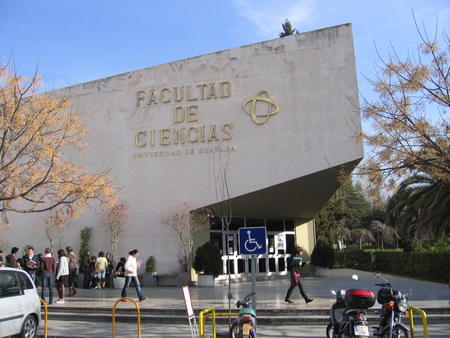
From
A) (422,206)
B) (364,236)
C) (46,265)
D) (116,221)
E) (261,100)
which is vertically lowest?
(46,265)

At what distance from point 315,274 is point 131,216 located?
11.1m

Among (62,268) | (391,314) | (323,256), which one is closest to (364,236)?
(323,256)

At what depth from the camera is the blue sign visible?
8.28 m

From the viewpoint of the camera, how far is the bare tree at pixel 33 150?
13289mm

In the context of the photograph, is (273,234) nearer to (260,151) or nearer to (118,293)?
(260,151)

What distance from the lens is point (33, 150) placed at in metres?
13.9

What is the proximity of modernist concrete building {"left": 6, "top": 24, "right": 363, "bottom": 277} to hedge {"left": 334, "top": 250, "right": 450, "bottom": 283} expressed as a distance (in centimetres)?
575

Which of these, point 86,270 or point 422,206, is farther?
point 422,206

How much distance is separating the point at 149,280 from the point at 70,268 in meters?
3.55

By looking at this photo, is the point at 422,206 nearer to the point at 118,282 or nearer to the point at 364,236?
the point at 118,282

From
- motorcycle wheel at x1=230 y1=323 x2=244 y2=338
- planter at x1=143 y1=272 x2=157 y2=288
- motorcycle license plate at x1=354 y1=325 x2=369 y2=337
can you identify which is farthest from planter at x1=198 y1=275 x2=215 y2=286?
motorcycle license plate at x1=354 y1=325 x2=369 y2=337

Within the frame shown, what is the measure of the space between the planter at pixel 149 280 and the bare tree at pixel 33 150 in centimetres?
549

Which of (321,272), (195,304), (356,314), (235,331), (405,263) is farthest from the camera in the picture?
(405,263)

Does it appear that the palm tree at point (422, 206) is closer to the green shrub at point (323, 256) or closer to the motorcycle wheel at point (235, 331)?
the green shrub at point (323, 256)
